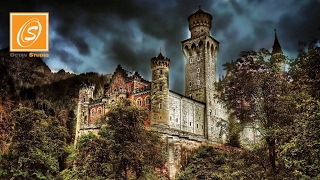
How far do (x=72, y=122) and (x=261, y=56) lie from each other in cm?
4536

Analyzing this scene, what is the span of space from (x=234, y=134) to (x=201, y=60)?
29.9 m


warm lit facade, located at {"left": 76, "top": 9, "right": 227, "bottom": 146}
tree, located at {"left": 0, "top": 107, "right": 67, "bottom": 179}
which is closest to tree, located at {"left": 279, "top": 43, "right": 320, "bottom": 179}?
tree, located at {"left": 0, "top": 107, "right": 67, "bottom": 179}

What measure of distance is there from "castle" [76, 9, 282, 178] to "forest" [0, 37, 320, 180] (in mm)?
4564

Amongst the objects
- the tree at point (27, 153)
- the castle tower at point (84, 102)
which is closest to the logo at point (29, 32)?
the tree at point (27, 153)

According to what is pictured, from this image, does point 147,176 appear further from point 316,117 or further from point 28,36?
point 316,117

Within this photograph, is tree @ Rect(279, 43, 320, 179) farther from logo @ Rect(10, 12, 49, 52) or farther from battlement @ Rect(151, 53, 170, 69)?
battlement @ Rect(151, 53, 170, 69)

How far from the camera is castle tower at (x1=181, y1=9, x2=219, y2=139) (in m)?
60.0

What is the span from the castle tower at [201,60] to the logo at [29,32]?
4020 centimetres

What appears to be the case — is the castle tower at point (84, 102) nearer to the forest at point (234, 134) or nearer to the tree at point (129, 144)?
the forest at point (234, 134)

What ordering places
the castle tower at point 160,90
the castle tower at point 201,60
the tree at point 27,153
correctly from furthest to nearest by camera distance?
the castle tower at point 201,60 → the castle tower at point 160,90 → the tree at point 27,153

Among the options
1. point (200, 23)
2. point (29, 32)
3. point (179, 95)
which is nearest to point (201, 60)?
point (200, 23)

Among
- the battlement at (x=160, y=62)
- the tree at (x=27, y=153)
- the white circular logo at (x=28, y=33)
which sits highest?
the battlement at (x=160, y=62)

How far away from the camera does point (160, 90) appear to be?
49.4 metres

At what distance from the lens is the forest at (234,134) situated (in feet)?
55.0
